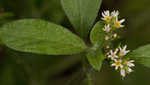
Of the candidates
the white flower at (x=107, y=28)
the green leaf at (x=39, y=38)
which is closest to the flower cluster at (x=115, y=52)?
the white flower at (x=107, y=28)

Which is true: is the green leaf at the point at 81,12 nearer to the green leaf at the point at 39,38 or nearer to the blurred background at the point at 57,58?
the green leaf at the point at 39,38

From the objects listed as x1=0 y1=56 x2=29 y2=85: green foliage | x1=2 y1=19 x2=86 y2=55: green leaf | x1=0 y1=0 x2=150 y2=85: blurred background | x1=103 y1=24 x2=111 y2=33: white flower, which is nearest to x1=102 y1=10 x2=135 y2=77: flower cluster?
x1=103 y1=24 x2=111 y2=33: white flower

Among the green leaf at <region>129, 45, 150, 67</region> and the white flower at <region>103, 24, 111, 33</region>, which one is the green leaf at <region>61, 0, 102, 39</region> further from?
the green leaf at <region>129, 45, 150, 67</region>

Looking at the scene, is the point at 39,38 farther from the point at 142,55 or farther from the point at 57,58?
the point at 57,58

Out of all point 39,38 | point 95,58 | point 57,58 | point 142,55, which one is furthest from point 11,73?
point 142,55

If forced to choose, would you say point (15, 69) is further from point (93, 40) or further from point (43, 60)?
point (93, 40)

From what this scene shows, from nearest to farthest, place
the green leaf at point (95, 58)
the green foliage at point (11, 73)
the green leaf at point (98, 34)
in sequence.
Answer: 1. the green leaf at point (95, 58)
2. the green leaf at point (98, 34)
3. the green foliage at point (11, 73)
